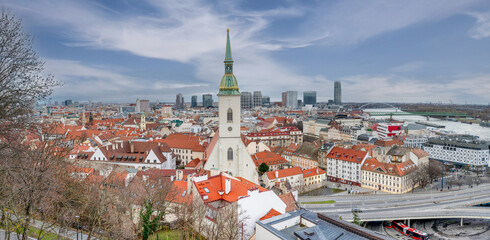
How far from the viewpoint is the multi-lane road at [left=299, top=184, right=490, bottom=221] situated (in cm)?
3372

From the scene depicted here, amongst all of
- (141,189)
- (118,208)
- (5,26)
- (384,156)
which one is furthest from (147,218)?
(384,156)

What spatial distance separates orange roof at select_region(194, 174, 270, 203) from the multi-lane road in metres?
13.7

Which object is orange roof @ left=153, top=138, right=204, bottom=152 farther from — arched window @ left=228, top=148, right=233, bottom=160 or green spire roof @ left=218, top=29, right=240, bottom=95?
green spire roof @ left=218, top=29, right=240, bottom=95

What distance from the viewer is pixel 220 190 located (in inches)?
974

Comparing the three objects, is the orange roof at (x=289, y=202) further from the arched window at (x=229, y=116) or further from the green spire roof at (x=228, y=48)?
the green spire roof at (x=228, y=48)

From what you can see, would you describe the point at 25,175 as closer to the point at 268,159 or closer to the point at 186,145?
the point at 268,159

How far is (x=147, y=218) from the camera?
743 inches

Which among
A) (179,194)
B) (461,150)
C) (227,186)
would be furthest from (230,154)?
(461,150)

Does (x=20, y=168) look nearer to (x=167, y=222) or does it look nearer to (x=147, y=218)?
(x=147, y=218)

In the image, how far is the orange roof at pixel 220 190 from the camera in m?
23.3

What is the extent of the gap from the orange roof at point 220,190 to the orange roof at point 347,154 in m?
30.5

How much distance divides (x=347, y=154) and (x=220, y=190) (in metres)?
33.3

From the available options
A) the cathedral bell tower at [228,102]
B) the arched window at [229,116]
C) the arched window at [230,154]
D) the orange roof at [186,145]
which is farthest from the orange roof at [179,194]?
the orange roof at [186,145]

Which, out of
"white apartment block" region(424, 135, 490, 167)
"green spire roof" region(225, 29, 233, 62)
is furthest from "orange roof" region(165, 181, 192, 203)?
Result: "white apartment block" region(424, 135, 490, 167)
